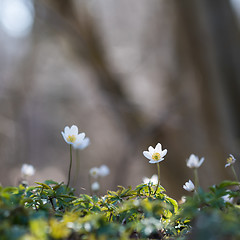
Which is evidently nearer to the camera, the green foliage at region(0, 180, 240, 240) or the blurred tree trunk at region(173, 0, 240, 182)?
the green foliage at region(0, 180, 240, 240)

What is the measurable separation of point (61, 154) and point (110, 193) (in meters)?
9.95

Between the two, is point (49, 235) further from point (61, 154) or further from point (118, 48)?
point (61, 154)

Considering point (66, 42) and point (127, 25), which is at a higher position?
→ point (127, 25)

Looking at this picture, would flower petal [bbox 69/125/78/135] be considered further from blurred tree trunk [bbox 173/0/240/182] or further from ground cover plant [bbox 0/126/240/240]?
blurred tree trunk [bbox 173/0/240/182]

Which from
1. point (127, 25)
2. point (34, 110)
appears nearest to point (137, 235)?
point (127, 25)

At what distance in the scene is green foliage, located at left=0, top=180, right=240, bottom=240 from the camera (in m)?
0.58

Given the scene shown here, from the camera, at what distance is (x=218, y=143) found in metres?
4.53

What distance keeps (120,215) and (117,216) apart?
0.28 ft

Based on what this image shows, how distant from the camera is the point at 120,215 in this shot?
2.72 feet

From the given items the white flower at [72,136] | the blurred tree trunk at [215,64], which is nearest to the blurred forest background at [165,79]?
the blurred tree trunk at [215,64]

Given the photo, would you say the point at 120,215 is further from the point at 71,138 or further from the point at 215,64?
the point at 215,64

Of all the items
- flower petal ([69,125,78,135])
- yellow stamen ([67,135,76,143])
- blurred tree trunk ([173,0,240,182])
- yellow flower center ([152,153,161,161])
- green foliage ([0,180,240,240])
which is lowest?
green foliage ([0,180,240,240])

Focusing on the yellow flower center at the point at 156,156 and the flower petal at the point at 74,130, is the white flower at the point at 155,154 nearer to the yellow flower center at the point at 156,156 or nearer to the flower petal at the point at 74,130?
the yellow flower center at the point at 156,156

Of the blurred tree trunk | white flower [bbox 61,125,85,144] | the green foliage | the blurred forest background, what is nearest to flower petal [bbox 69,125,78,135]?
white flower [bbox 61,125,85,144]
